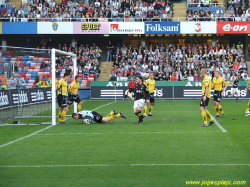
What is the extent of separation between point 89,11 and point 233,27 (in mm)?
14597

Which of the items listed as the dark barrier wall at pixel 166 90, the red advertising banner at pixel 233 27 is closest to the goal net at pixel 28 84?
the dark barrier wall at pixel 166 90

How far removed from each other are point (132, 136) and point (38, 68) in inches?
541

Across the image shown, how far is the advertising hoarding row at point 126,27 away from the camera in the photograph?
4269cm

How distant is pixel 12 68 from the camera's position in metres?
21.5

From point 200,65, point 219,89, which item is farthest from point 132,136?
point 200,65

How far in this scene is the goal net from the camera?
60.2 feet

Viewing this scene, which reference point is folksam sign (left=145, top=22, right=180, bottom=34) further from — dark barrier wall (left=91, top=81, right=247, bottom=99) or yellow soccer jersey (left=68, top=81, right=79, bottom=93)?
yellow soccer jersey (left=68, top=81, right=79, bottom=93)

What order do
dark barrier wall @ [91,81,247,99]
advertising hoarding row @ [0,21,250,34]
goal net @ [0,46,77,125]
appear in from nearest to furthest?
1. goal net @ [0,46,77,125]
2. dark barrier wall @ [91,81,247,99]
3. advertising hoarding row @ [0,21,250,34]

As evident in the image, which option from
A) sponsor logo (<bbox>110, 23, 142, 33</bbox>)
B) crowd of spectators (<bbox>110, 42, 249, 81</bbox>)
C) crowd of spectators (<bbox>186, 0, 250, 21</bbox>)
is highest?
crowd of spectators (<bbox>186, 0, 250, 21</bbox>)

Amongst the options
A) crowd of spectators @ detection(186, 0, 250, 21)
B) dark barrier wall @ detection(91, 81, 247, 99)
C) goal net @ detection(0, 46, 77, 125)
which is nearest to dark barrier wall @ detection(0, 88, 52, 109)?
goal net @ detection(0, 46, 77, 125)

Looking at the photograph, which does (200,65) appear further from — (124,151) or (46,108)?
(124,151)

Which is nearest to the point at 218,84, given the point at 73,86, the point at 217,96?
the point at 217,96

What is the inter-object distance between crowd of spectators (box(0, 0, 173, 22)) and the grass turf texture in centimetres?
2862

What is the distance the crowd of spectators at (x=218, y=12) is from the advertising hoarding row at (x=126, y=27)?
724 mm
